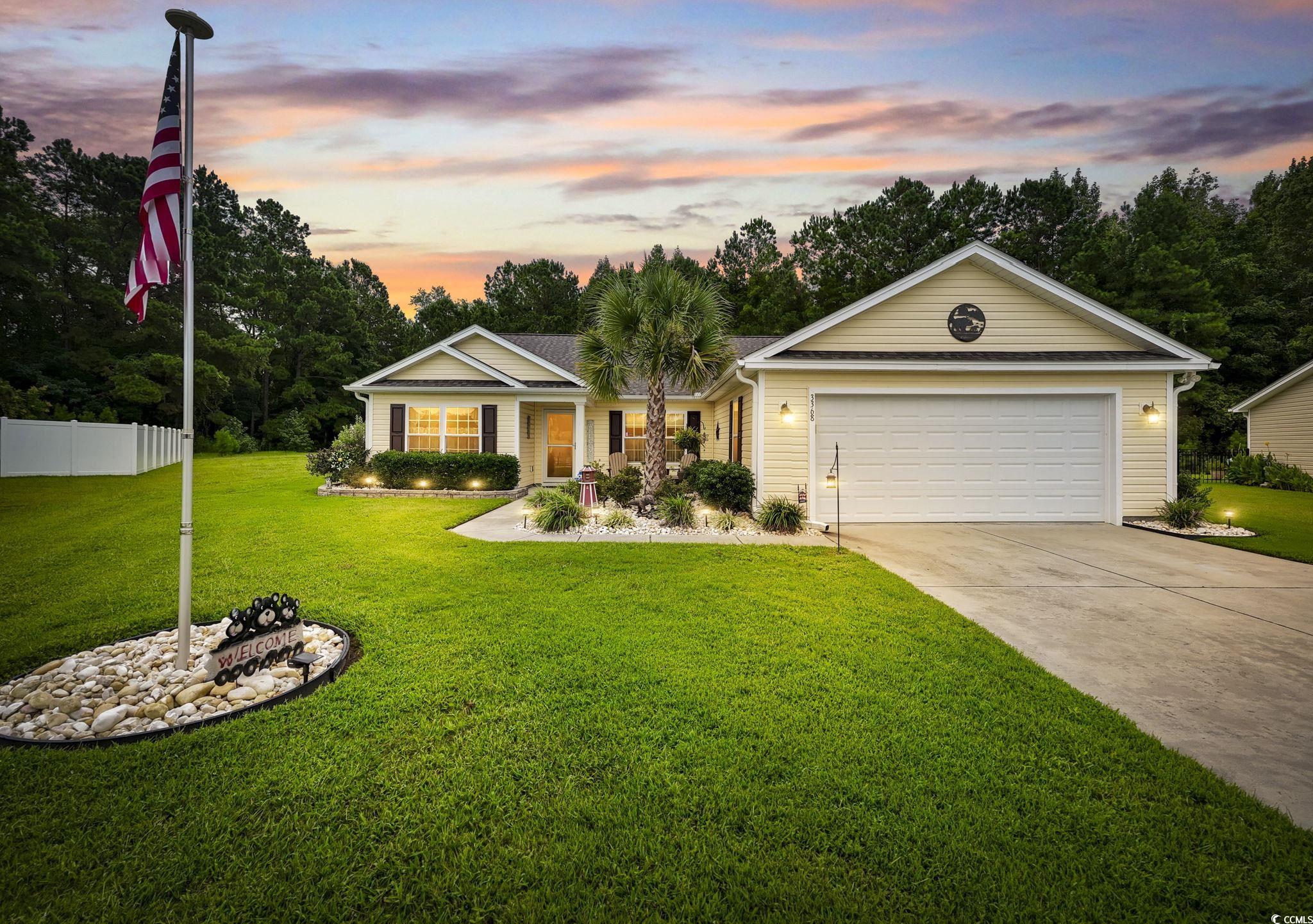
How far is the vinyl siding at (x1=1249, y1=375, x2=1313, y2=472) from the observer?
55.9ft

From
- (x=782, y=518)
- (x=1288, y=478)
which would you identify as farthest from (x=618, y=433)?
(x=1288, y=478)

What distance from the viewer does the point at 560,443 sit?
16.8m

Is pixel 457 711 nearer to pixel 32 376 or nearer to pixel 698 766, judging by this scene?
pixel 698 766

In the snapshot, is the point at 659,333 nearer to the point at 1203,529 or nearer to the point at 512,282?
the point at 1203,529

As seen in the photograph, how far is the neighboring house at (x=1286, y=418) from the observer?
671 inches

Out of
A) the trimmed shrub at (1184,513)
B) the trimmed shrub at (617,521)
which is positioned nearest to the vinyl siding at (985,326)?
the trimmed shrub at (1184,513)

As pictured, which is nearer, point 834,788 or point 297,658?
point 834,788

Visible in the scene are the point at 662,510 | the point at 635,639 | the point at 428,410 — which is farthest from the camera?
the point at 428,410

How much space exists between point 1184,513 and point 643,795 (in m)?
11.5

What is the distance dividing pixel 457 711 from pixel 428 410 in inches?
516

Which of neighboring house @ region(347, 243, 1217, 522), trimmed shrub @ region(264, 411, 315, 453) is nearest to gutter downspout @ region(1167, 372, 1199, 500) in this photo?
neighboring house @ region(347, 243, 1217, 522)

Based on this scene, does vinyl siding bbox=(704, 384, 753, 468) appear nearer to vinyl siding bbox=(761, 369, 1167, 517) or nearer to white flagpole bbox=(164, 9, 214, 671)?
vinyl siding bbox=(761, 369, 1167, 517)

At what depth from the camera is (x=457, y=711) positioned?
9.94ft

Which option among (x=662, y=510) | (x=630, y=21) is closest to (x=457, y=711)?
(x=662, y=510)
